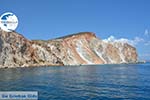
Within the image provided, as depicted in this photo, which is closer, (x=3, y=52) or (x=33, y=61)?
(x=3, y=52)

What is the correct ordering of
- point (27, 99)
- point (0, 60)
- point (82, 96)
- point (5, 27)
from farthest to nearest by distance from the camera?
1. point (0, 60)
2. point (82, 96)
3. point (5, 27)
4. point (27, 99)

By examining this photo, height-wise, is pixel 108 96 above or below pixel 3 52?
below

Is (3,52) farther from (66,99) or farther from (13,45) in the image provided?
(66,99)

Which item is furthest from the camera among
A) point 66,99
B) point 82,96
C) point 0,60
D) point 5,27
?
point 0,60

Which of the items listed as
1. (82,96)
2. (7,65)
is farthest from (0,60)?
(82,96)

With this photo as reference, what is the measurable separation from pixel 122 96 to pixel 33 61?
150303mm

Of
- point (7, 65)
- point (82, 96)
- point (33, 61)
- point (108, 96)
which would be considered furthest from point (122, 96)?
point (33, 61)

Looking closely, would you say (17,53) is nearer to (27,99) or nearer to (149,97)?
(149,97)

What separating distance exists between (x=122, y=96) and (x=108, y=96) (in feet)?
7.97

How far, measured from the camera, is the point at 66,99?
45281 millimetres

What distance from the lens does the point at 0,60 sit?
568ft

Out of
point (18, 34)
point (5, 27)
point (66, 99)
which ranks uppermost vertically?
point (18, 34)

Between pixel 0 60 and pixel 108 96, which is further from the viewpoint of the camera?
pixel 0 60

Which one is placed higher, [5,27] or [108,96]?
[5,27]
